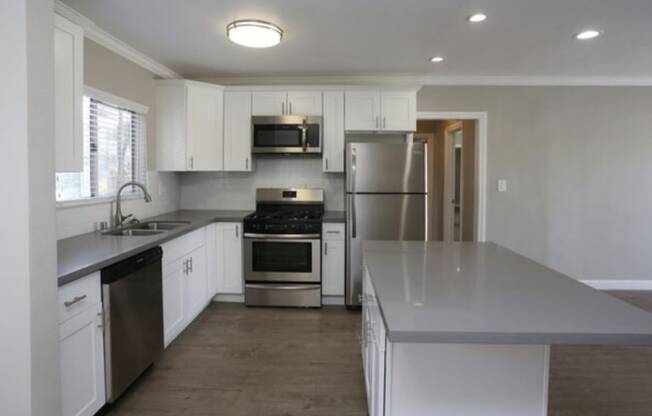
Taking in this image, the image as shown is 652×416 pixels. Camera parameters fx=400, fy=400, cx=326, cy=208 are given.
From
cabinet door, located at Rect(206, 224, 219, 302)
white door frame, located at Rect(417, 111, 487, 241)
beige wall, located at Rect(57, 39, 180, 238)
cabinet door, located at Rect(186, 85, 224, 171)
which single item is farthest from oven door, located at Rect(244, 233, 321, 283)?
white door frame, located at Rect(417, 111, 487, 241)

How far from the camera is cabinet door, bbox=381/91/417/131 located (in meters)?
4.11

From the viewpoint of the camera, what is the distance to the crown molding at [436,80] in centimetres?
432

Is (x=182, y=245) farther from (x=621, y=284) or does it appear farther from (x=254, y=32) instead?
(x=621, y=284)

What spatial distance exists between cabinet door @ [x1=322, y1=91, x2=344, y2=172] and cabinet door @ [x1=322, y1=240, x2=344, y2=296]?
2.67ft

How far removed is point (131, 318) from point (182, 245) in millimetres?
951

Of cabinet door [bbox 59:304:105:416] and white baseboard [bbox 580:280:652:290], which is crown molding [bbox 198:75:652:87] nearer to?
white baseboard [bbox 580:280:652:290]

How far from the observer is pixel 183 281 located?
3.19m

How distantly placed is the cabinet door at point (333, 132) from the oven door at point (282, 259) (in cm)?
82

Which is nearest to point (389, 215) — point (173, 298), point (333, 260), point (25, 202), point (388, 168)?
point (388, 168)

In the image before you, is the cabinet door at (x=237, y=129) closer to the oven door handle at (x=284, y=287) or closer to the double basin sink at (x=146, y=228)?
the double basin sink at (x=146, y=228)

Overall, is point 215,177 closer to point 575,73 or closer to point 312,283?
point 312,283

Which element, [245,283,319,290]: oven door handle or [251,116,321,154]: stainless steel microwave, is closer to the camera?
[245,283,319,290]: oven door handle

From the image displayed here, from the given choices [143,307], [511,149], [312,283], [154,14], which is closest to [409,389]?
[143,307]

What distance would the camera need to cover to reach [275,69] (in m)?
4.07
